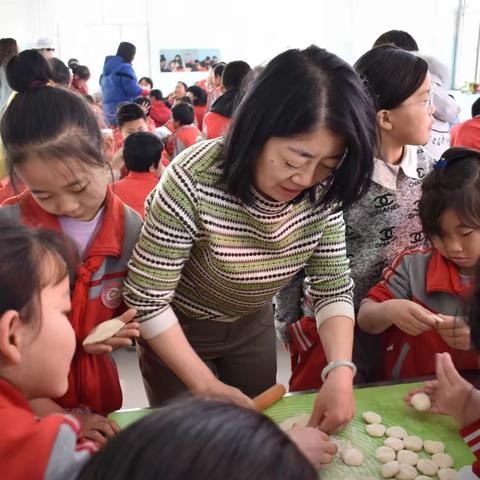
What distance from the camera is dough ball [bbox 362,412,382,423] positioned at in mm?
988

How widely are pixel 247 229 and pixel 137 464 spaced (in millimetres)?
641

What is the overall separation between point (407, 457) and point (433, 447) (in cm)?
6

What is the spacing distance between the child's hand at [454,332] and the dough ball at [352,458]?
0.31 meters

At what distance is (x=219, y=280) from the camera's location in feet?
3.46

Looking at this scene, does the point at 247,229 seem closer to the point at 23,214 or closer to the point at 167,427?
the point at 23,214

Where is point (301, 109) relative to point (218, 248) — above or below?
above

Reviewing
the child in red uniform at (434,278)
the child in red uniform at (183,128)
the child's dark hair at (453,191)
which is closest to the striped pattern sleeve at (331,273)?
the child in red uniform at (434,278)

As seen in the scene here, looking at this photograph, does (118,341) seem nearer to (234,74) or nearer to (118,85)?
(234,74)

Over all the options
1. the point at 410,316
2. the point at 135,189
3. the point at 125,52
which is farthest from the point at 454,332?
the point at 125,52

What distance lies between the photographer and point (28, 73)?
1.17m

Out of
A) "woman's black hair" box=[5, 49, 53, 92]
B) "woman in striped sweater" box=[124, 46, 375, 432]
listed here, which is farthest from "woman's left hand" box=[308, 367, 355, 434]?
"woman's black hair" box=[5, 49, 53, 92]

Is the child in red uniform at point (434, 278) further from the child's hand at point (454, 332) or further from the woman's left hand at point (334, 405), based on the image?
the woman's left hand at point (334, 405)

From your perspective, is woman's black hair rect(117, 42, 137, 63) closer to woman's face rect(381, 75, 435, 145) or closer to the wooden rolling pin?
woman's face rect(381, 75, 435, 145)

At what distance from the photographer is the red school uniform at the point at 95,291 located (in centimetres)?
102
